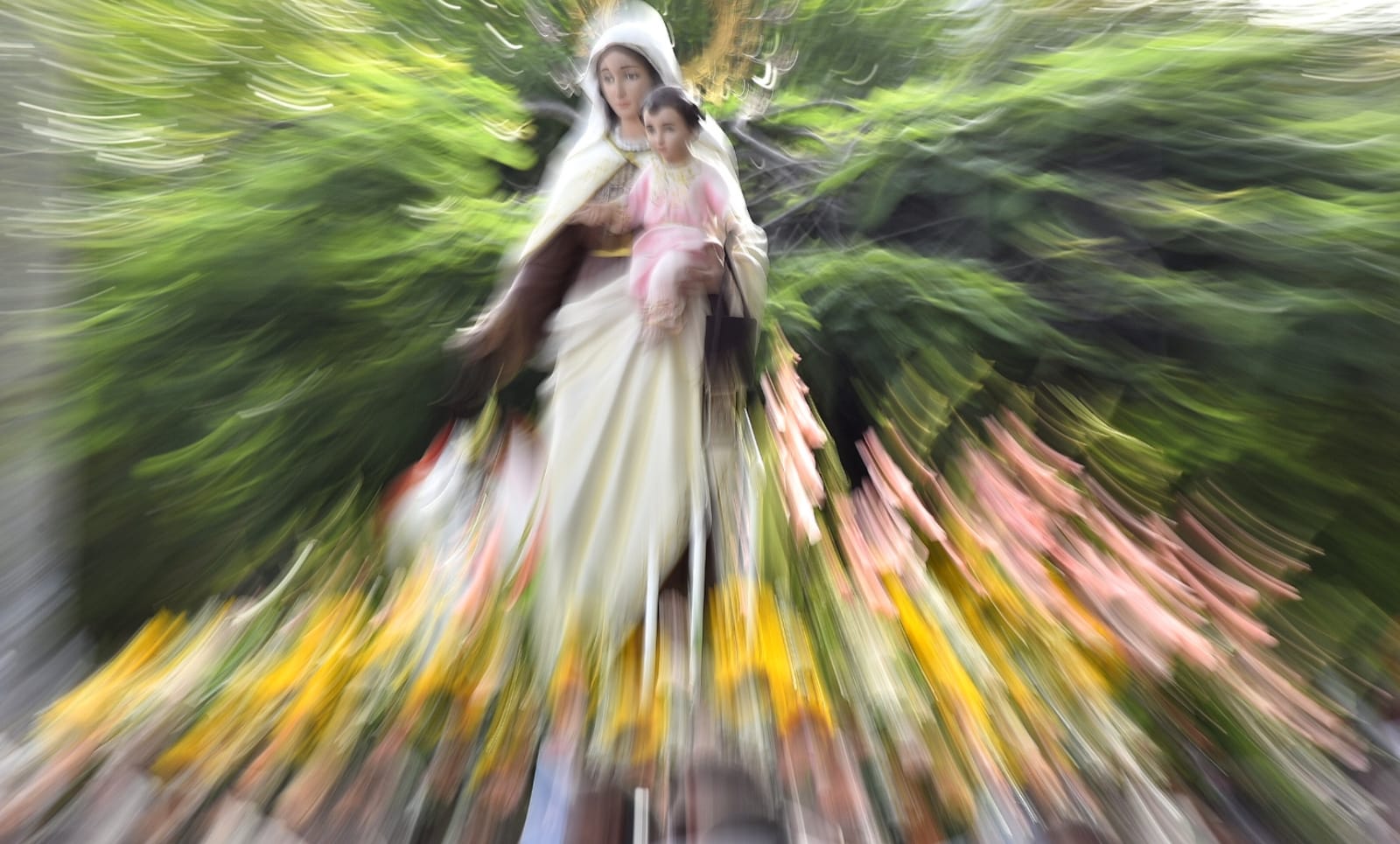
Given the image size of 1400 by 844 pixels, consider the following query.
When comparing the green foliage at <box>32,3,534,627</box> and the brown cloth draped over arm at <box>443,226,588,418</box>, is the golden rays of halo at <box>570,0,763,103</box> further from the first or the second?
the brown cloth draped over arm at <box>443,226,588,418</box>

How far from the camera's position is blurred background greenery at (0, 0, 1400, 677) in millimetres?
1058

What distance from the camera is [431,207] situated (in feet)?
4.95

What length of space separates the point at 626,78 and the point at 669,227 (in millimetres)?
181

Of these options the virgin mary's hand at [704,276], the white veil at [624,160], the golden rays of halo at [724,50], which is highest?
the golden rays of halo at [724,50]

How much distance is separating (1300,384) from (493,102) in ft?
4.46

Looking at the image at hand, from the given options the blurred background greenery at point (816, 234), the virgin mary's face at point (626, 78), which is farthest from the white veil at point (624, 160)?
the blurred background greenery at point (816, 234)

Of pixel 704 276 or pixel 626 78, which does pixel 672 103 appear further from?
pixel 704 276

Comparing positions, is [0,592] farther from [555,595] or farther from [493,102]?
[493,102]

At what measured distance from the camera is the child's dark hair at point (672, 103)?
910 mm

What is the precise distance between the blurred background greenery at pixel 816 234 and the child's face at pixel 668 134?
0.53m

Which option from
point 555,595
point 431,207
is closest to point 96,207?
point 431,207

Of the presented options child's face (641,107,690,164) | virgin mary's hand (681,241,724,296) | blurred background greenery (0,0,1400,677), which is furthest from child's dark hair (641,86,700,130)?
blurred background greenery (0,0,1400,677)

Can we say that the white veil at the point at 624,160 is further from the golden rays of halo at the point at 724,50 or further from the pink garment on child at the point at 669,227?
the golden rays of halo at the point at 724,50

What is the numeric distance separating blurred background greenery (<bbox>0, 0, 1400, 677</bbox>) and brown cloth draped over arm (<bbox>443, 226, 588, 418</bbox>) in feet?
1.11
